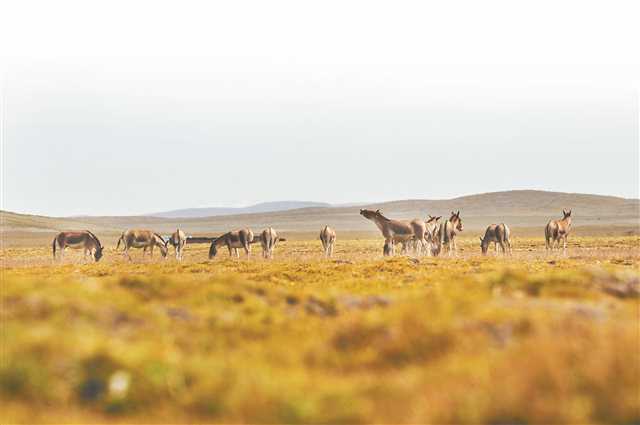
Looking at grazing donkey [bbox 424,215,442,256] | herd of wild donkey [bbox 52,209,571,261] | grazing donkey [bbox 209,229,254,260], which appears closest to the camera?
herd of wild donkey [bbox 52,209,571,261]

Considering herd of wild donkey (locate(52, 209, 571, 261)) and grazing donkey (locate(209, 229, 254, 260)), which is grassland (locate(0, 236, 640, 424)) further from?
grazing donkey (locate(209, 229, 254, 260))

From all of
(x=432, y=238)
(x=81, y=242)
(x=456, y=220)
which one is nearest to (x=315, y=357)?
(x=432, y=238)

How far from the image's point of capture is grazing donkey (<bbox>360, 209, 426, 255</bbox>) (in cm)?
3778

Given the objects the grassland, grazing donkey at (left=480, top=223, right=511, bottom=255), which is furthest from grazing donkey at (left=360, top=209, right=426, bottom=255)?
the grassland

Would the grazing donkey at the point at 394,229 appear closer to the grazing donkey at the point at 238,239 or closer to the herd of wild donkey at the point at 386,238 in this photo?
the herd of wild donkey at the point at 386,238

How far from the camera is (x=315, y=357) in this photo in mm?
10109

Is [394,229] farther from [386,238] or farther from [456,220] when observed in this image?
[456,220]

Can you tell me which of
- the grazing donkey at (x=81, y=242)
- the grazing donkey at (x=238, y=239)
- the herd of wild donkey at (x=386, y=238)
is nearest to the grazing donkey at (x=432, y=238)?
the herd of wild donkey at (x=386, y=238)

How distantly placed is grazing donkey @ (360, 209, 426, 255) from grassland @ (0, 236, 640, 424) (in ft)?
78.5

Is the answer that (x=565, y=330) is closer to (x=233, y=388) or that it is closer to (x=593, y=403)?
(x=593, y=403)

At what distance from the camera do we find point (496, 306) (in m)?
11.2

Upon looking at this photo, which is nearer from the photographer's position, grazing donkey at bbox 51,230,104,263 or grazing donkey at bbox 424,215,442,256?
grazing donkey at bbox 424,215,442,256

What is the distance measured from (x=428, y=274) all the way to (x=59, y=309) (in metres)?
15.0

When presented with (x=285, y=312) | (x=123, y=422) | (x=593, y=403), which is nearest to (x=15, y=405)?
(x=123, y=422)
